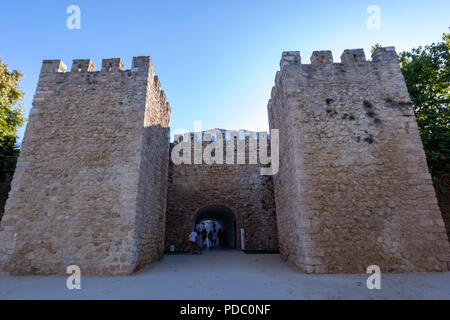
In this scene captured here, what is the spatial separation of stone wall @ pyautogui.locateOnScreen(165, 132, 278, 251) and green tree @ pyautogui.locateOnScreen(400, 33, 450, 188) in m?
7.30

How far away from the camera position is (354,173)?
6.68m

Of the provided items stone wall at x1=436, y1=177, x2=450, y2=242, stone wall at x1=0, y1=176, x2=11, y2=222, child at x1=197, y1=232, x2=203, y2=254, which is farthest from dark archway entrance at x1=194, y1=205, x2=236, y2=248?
stone wall at x1=436, y1=177, x2=450, y2=242

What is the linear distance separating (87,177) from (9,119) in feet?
27.4

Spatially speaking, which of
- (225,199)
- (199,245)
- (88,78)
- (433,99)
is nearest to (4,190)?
(88,78)

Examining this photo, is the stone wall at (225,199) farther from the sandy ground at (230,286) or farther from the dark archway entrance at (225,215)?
the sandy ground at (230,286)

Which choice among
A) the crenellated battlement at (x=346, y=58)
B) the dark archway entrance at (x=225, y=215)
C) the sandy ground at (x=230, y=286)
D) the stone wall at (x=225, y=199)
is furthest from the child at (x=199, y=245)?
the crenellated battlement at (x=346, y=58)

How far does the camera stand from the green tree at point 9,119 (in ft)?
35.3

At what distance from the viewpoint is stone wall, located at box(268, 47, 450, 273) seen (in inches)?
237

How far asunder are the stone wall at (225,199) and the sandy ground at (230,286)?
20.1ft

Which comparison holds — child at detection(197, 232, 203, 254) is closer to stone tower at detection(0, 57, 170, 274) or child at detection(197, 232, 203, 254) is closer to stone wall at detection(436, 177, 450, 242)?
stone tower at detection(0, 57, 170, 274)

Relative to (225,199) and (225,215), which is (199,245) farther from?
(225,215)

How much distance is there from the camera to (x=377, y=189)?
21.3 feet

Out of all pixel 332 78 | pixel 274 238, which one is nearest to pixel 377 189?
pixel 332 78
